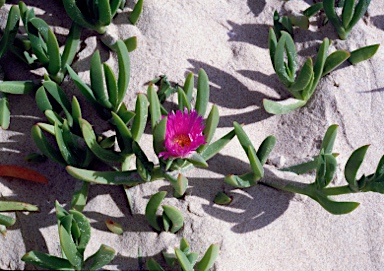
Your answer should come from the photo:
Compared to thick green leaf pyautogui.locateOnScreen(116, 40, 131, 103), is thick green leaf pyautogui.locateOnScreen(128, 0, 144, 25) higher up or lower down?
higher up

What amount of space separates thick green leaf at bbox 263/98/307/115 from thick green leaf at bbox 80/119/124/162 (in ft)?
1.50

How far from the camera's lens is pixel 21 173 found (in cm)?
153

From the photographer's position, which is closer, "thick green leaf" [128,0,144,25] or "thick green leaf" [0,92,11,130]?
"thick green leaf" [0,92,11,130]

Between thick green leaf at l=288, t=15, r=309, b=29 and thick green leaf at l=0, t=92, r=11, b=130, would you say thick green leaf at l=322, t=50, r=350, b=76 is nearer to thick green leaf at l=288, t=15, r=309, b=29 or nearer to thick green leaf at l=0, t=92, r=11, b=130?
thick green leaf at l=288, t=15, r=309, b=29

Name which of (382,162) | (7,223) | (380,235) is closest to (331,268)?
(380,235)

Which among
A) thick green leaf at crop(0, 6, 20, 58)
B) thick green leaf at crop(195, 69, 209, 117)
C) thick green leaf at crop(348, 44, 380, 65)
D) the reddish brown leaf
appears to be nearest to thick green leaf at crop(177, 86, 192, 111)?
thick green leaf at crop(195, 69, 209, 117)

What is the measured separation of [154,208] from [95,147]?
226mm

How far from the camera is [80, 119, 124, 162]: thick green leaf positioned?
4.50ft

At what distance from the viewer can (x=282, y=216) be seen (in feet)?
4.97

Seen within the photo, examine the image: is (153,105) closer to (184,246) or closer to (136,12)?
(184,246)

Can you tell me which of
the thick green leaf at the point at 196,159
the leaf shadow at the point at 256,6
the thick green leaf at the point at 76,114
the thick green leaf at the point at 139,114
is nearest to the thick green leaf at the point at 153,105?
the thick green leaf at the point at 139,114

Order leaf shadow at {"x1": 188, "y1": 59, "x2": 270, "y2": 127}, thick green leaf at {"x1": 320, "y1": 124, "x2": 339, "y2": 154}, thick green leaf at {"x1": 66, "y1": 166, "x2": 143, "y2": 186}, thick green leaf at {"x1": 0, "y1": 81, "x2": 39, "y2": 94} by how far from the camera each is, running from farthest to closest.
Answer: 1. leaf shadow at {"x1": 188, "y1": 59, "x2": 270, "y2": 127}
2. thick green leaf at {"x1": 0, "y1": 81, "x2": 39, "y2": 94}
3. thick green leaf at {"x1": 320, "y1": 124, "x2": 339, "y2": 154}
4. thick green leaf at {"x1": 66, "y1": 166, "x2": 143, "y2": 186}

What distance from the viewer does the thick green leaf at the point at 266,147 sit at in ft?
4.66

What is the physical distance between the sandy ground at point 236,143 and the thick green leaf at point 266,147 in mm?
117
